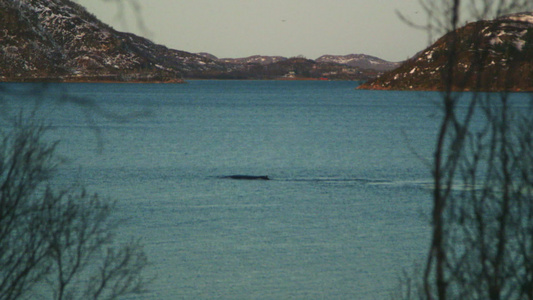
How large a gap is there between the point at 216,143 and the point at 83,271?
1823 inches

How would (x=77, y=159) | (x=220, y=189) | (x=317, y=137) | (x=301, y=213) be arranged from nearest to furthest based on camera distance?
(x=301, y=213) → (x=220, y=189) → (x=77, y=159) → (x=317, y=137)

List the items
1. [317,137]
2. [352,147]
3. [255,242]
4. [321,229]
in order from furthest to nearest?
[317,137], [352,147], [321,229], [255,242]

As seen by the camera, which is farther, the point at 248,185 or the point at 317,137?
the point at 317,137

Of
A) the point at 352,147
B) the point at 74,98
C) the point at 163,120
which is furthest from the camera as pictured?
the point at 163,120

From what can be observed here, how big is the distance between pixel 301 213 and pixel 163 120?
238ft

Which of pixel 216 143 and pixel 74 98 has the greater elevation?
pixel 74 98

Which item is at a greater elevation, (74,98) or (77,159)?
(74,98)

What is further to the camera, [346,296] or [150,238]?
[150,238]

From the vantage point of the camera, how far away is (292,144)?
224 feet

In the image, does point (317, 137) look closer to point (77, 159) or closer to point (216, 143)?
point (216, 143)

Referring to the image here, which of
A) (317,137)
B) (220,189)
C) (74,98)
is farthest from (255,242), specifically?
(317,137)

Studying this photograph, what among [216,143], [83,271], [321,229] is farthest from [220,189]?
[216,143]

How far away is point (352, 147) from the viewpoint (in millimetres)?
67000

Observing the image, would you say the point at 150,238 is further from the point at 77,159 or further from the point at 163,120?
the point at 163,120
